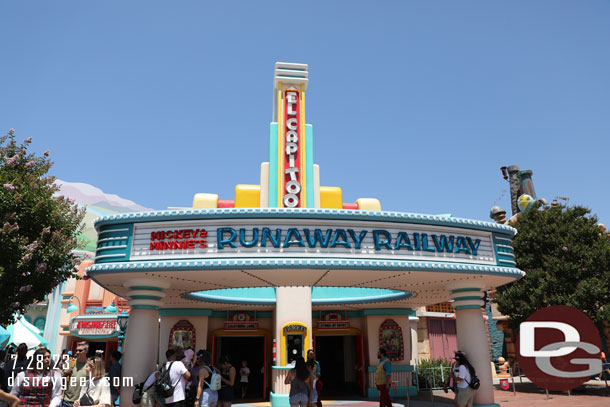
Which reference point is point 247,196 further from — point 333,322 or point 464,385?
point 464,385

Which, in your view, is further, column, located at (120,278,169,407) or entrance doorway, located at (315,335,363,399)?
entrance doorway, located at (315,335,363,399)

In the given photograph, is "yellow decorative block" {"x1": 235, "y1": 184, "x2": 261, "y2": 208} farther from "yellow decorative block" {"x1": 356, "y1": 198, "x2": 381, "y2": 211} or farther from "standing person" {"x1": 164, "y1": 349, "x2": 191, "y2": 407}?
"standing person" {"x1": 164, "y1": 349, "x2": 191, "y2": 407}

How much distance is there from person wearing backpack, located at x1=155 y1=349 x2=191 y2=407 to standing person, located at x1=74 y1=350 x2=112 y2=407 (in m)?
0.83

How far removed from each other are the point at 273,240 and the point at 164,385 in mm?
4449

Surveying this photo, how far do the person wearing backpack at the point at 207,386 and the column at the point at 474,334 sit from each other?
7900 millimetres

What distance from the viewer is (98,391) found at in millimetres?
7617

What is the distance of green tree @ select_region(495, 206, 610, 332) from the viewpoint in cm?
1942

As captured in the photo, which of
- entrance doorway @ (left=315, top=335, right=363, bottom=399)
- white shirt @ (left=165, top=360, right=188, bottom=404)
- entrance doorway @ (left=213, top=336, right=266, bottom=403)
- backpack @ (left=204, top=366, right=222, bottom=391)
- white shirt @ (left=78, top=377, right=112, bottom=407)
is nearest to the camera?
white shirt @ (left=78, top=377, right=112, bottom=407)

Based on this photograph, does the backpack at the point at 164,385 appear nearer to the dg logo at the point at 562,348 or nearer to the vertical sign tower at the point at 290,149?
the vertical sign tower at the point at 290,149

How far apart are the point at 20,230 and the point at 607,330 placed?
28.7 meters

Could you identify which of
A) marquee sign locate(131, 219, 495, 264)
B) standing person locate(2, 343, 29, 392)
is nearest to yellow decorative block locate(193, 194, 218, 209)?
marquee sign locate(131, 219, 495, 264)

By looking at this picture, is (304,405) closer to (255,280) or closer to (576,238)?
(255,280)

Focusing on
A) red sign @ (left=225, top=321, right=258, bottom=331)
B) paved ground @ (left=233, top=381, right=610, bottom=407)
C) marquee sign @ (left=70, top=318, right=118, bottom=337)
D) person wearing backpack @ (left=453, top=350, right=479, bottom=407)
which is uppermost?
marquee sign @ (left=70, top=318, right=118, bottom=337)

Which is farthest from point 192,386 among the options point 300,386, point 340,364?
point 340,364
